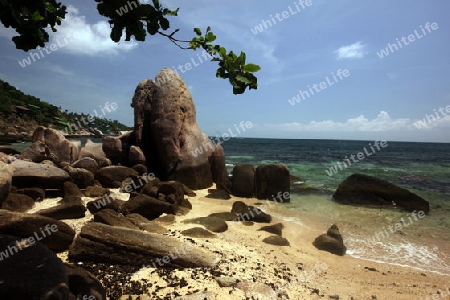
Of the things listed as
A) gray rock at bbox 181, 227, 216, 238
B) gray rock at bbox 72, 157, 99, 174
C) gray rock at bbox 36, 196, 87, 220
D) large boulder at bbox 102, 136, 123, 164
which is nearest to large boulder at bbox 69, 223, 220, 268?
gray rock at bbox 181, 227, 216, 238

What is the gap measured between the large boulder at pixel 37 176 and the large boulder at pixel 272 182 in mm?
7259

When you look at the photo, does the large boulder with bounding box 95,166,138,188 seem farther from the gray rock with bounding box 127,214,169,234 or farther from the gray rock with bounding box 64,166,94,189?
the gray rock with bounding box 127,214,169,234

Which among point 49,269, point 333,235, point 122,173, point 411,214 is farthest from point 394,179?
point 49,269

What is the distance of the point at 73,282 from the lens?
307 centimetres

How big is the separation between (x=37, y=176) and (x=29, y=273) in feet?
19.1

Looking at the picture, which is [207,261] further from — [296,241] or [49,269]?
[296,241]

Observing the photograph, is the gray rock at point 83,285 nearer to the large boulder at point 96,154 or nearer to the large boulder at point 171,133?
the large boulder at point 171,133

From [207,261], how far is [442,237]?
7.41 m

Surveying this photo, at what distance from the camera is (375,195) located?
37.9 ft

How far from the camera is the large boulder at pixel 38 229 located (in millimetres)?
3844

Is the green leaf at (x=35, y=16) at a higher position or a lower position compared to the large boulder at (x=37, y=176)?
lower

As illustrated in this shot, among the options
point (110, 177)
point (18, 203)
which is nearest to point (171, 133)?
point (110, 177)

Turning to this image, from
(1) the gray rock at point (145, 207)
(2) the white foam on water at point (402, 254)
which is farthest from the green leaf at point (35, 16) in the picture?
(2) the white foam on water at point (402, 254)

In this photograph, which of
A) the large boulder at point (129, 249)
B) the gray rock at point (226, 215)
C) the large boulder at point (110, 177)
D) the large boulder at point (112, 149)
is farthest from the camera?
the large boulder at point (112, 149)
